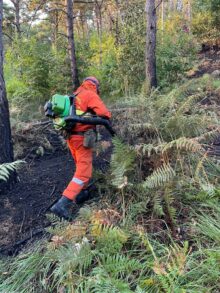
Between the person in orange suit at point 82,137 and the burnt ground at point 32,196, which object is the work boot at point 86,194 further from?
the burnt ground at point 32,196

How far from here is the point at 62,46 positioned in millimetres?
10234

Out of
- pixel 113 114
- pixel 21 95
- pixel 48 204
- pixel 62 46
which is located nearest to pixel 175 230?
pixel 48 204

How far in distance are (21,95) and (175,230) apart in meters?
6.85

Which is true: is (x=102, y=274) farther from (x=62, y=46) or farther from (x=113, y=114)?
(x=62, y=46)

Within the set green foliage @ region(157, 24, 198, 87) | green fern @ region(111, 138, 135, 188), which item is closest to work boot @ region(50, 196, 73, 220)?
green fern @ region(111, 138, 135, 188)

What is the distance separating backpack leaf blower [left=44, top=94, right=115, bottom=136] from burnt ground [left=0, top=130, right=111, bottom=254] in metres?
1.12

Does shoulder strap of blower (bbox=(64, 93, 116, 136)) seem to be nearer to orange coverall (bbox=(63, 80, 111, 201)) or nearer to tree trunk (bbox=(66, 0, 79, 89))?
orange coverall (bbox=(63, 80, 111, 201))

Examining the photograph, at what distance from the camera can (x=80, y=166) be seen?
4.49 meters

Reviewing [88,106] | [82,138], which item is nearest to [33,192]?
[82,138]

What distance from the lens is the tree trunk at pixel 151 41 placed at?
858 cm

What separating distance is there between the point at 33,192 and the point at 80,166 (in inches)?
39.0

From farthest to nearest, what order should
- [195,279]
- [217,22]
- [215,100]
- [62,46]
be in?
[217,22], [62,46], [215,100], [195,279]

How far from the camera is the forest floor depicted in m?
4.30

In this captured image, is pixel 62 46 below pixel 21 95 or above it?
above
